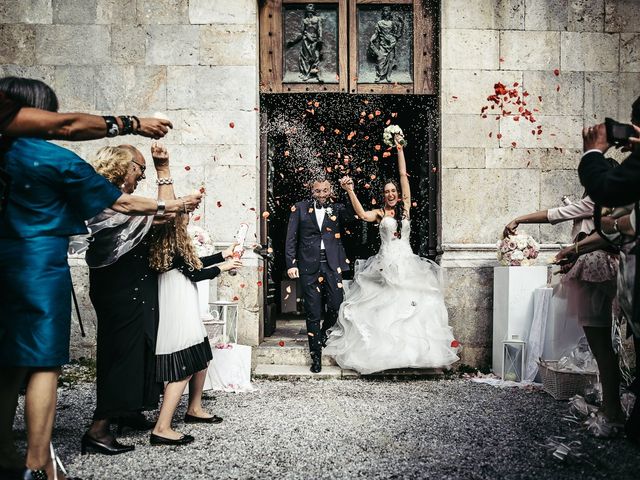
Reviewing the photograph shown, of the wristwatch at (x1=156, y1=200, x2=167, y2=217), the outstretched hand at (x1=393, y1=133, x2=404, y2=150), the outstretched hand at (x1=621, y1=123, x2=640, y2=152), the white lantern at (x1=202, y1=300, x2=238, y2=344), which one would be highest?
the outstretched hand at (x1=393, y1=133, x2=404, y2=150)

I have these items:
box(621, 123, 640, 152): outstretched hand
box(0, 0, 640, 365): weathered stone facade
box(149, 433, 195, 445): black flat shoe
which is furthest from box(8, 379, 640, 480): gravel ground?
box(0, 0, 640, 365): weathered stone facade

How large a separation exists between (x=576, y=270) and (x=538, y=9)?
163 inches

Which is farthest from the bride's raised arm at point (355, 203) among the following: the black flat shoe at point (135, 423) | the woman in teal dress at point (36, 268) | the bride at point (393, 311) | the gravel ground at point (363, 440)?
the woman in teal dress at point (36, 268)

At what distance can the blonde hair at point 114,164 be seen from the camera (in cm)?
376

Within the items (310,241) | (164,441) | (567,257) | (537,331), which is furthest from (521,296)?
(164,441)

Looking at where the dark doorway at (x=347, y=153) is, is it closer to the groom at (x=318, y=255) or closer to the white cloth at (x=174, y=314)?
the groom at (x=318, y=255)

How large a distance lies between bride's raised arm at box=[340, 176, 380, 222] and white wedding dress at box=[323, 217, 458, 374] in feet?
0.61

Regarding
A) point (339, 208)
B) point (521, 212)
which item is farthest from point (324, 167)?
point (521, 212)

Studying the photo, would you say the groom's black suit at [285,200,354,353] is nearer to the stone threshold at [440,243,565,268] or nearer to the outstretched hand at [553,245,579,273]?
the stone threshold at [440,243,565,268]

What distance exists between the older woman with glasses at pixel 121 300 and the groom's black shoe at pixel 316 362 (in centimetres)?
281

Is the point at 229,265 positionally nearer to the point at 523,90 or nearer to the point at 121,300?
the point at 121,300

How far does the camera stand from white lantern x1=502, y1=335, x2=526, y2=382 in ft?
20.0

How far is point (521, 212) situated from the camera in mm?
7004

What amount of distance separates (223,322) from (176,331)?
1.93 m
